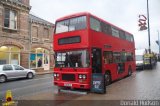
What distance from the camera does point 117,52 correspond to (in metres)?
14.7

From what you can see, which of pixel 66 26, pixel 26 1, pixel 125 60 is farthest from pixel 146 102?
pixel 26 1

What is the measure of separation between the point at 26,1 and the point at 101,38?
1721cm

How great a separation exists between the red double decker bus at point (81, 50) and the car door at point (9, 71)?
7663 mm

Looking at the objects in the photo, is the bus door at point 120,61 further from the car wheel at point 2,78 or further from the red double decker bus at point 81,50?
the car wheel at point 2,78

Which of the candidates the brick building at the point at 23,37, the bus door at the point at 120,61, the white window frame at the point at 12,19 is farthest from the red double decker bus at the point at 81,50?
the white window frame at the point at 12,19

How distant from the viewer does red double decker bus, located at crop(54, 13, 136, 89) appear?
10355 millimetres

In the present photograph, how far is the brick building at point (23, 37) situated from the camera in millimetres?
22219

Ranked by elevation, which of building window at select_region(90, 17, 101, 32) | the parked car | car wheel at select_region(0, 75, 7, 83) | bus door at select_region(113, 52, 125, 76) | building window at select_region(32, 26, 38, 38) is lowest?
car wheel at select_region(0, 75, 7, 83)

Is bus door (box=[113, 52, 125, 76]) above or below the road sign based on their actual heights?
above

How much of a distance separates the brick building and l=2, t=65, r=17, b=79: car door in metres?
4.36

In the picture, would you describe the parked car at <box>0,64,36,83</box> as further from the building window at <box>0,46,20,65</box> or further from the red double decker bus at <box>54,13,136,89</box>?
the red double decker bus at <box>54,13,136,89</box>

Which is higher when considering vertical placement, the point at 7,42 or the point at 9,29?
the point at 9,29

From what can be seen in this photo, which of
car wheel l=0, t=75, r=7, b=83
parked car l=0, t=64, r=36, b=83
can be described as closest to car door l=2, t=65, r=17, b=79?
parked car l=0, t=64, r=36, b=83

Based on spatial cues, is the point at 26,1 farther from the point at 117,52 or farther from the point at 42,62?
the point at 117,52
